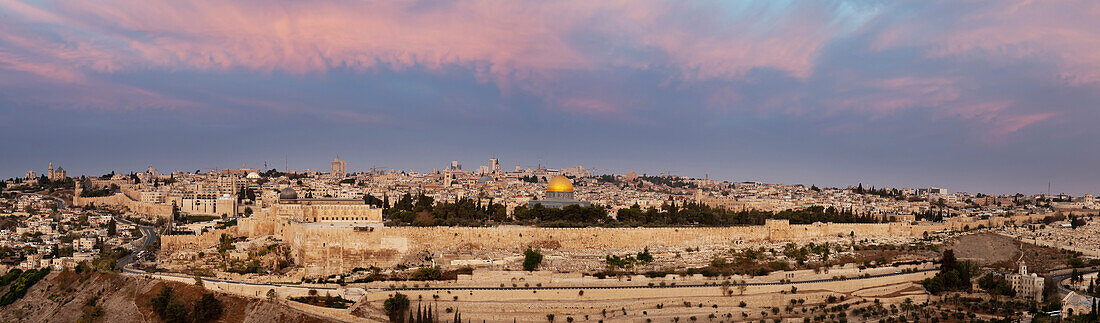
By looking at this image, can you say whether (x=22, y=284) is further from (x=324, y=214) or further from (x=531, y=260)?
(x=531, y=260)

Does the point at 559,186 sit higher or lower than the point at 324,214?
higher

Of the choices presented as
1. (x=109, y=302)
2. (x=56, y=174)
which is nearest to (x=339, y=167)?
(x=56, y=174)

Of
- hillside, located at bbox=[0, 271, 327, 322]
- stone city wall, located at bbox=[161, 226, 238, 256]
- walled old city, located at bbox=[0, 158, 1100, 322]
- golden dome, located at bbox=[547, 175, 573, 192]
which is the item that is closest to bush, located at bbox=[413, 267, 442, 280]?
walled old city, located at bbox=[0, 158, 1100, 322]

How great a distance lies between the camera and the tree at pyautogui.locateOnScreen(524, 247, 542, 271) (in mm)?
28422

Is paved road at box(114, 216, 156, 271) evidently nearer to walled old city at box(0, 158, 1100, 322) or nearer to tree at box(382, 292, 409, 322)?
walled old city at box(0, 158, 1100, 322)

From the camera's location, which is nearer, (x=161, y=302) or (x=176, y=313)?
(x=176, y=313)

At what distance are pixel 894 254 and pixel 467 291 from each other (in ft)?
65.2

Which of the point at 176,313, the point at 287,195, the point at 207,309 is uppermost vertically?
the point at 287,195

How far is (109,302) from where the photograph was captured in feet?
97.0

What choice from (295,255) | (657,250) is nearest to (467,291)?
(295,255)

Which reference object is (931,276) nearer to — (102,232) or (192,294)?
(192,294)

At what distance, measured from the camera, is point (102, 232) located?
41438 mm

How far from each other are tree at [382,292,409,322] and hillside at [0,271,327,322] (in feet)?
6.97

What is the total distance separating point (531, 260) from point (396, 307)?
5.58 meters
